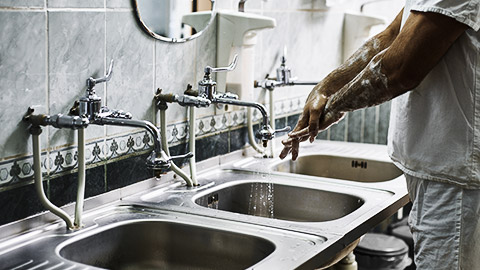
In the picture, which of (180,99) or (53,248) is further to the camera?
(180,99)

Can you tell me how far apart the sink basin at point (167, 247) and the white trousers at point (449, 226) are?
1.21 ft

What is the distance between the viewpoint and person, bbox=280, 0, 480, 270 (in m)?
1.52

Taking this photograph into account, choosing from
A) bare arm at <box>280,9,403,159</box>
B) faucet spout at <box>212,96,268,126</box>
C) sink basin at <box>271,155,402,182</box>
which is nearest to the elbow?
bare arm at <box>280,9,403,159</box>

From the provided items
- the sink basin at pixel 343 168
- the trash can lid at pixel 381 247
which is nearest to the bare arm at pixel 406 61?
the sink basin at pixel 343 168

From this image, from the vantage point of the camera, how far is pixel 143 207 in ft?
6.28

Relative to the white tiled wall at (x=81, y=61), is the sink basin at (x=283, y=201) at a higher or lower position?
lower

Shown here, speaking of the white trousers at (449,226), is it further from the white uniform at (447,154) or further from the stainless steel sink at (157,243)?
the stainless steel sink at (157,243)

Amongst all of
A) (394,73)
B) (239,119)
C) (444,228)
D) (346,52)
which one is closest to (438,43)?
(394,73)

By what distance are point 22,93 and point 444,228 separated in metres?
1.02

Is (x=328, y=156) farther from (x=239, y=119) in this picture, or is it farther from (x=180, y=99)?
(x=180, y=99)

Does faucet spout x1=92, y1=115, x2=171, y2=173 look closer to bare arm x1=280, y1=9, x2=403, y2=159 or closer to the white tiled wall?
the white tiled wall

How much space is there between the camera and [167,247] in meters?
1.83

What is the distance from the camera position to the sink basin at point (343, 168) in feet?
8.66

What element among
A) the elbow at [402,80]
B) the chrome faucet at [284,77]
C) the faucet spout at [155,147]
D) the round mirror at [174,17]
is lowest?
the faucet spout at [155,147]
